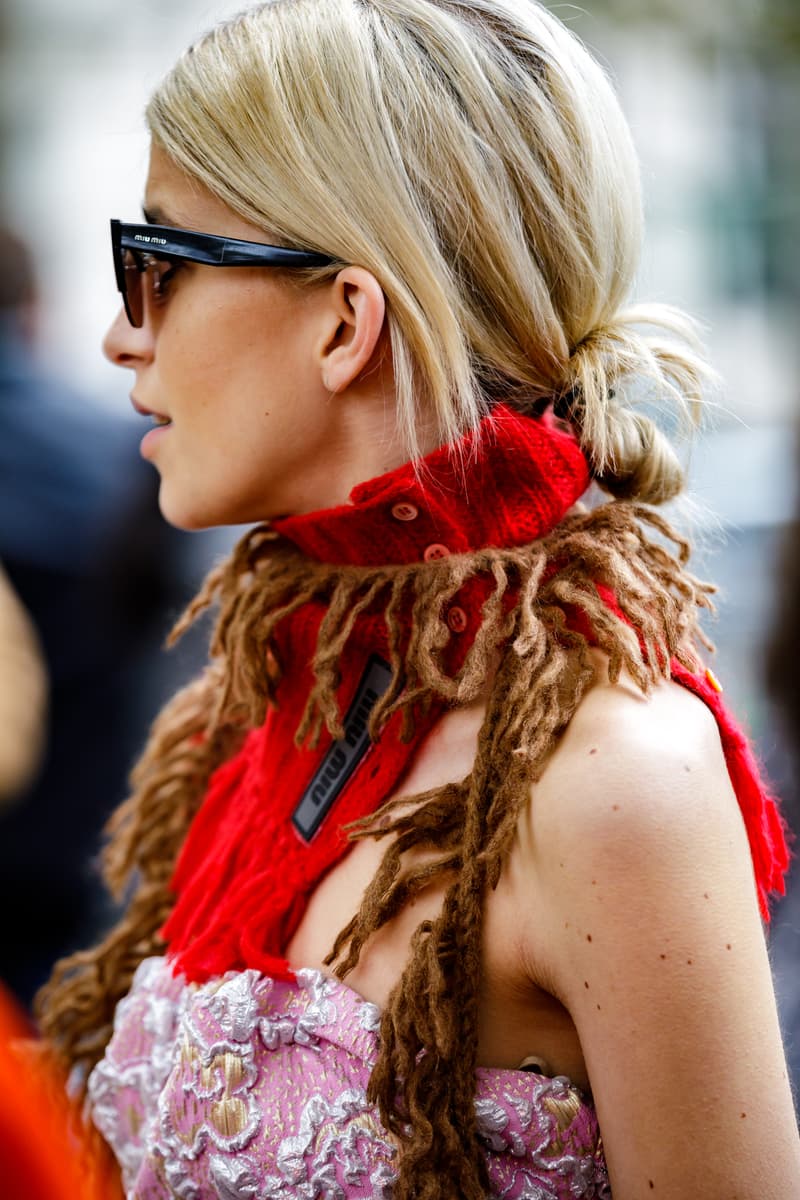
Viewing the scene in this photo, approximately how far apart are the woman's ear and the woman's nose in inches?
11.9

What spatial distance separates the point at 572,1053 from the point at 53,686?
197 cm

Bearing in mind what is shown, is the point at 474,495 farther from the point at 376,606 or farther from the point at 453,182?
the point at 453,182

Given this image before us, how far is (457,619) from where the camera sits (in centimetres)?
161

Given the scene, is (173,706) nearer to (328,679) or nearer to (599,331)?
(328,679)

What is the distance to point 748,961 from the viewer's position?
1.39 metres

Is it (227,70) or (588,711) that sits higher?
(227,70)

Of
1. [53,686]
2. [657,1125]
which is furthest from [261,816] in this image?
[53,686]

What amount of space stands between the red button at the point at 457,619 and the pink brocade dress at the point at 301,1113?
46 centimetres

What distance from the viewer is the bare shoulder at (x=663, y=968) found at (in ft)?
4.44

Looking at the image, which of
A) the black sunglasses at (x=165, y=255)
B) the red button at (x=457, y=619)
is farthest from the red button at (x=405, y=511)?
the black sunglasses at (x=165, y=255)

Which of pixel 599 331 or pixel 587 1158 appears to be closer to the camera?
pixel 587 1158

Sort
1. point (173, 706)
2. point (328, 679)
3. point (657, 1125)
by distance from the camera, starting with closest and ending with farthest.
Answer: point (657, 1125) → point (328, 679) → point (173, 706)

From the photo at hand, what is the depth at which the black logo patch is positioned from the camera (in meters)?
1.69

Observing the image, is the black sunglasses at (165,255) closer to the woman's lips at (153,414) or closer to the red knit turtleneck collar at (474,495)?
the woman's lips at (153,414)
